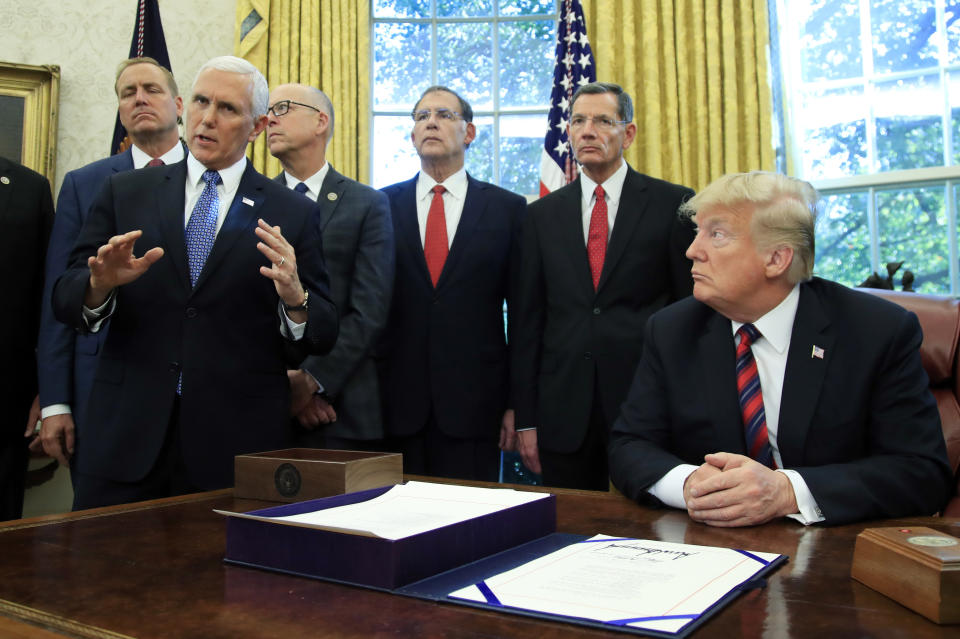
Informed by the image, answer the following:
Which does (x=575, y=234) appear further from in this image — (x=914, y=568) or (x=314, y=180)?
(x=914, y=568)

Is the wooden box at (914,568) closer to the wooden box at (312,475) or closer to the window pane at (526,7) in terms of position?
the wooden box at (312,475)

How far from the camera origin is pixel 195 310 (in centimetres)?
206

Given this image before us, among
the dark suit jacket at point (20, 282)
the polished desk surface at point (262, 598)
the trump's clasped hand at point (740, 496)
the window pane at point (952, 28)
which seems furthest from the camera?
the window pane at point (952, 28)

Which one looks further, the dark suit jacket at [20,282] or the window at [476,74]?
the window at [476,74]

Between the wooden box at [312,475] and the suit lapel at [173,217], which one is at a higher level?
the suit lapel at [173,217]

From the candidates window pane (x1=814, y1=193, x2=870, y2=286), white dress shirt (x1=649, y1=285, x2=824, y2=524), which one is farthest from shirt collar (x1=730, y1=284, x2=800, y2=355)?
window pane (x1=814, y1=193, x2=870, y2=286)

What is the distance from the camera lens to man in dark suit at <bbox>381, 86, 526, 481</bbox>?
2.96 metres

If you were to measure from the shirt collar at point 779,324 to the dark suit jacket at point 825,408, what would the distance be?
3 cm

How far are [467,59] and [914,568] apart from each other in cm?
559

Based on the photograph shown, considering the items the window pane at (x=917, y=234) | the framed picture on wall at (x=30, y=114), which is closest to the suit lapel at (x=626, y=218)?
the window pane at (x=917, y=234)

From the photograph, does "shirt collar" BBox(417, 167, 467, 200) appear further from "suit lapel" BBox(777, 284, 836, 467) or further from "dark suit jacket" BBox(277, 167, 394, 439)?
"suit lapel" BBox(777, 284, 836, 467)

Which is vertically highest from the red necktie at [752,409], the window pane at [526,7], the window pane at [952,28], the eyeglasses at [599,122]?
the window pane at [526,7]

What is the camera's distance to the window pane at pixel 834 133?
512 centimetres

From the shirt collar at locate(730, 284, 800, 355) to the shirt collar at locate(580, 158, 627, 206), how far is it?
124 cm
